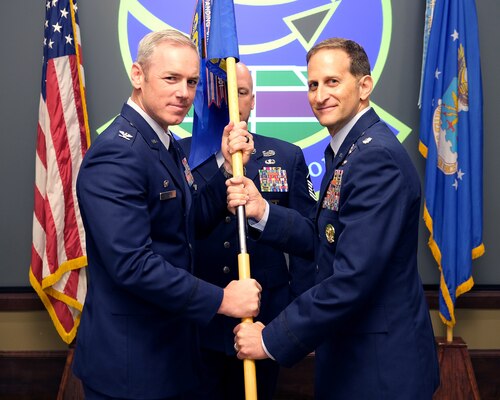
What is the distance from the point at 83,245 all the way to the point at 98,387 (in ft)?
5.71

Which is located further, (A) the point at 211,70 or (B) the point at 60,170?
(B) the point at 60,170

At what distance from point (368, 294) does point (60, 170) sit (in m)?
2.24

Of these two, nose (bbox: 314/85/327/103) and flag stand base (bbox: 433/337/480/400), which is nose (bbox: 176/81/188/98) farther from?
flag stand base (bbox: 433/337/480/400)

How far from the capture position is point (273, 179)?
104 inches

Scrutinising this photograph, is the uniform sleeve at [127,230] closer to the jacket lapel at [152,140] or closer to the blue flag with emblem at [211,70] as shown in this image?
the jacket lapel at [152,140]

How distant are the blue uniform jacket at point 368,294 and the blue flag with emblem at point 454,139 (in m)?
1.70

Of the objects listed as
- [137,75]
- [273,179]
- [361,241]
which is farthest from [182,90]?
[273,179]

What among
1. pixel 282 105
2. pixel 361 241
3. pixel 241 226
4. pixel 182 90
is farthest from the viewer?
pixel 282 105

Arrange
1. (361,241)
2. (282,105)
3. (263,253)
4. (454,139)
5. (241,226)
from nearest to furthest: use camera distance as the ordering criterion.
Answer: (361,241), (241,226), (263,253), (454,139), (282,105)

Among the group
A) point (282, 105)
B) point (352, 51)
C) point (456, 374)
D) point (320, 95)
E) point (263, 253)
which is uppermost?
point (352, 51)

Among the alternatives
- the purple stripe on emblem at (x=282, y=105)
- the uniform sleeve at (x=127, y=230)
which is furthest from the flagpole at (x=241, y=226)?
the purple stripe on emblem at (x=282, y=105)

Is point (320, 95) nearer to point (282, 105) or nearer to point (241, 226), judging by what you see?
point (241, 226)

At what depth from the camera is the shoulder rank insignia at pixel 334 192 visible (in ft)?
5.69

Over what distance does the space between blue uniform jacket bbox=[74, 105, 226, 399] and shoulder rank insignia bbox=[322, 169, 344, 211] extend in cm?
42
